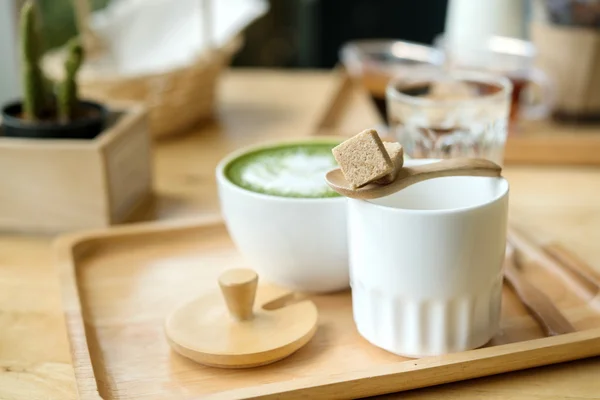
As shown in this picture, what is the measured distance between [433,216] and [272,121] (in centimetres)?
74

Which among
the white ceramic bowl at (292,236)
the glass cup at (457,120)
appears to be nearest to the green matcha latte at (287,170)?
the white ceramic bowl at (292,236)

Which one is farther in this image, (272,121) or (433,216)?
(272,121)

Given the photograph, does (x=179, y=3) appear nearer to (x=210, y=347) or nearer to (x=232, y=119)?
(x=232, y=119)

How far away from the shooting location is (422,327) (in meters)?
0.55

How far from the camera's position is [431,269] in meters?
0.53

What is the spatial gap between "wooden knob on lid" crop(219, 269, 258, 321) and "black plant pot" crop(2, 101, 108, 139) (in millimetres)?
308

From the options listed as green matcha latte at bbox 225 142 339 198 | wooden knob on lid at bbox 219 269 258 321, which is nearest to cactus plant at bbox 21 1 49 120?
green matcha latte at bbox 225 142 339 198

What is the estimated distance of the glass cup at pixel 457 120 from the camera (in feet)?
2.62

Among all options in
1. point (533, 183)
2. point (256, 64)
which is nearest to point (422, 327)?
point (533, 183)

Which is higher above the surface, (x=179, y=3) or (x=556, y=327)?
(x=179, y=3)

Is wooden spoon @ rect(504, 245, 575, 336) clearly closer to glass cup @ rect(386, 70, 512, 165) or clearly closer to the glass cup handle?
glass cup @ rect(386, 70, 512, 165)

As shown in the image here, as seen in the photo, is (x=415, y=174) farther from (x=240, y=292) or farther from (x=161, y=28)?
(x=161, y=28)

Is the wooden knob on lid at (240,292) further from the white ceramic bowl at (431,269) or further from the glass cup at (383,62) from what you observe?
the glass cup at (383,62)

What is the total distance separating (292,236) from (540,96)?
603 mm
